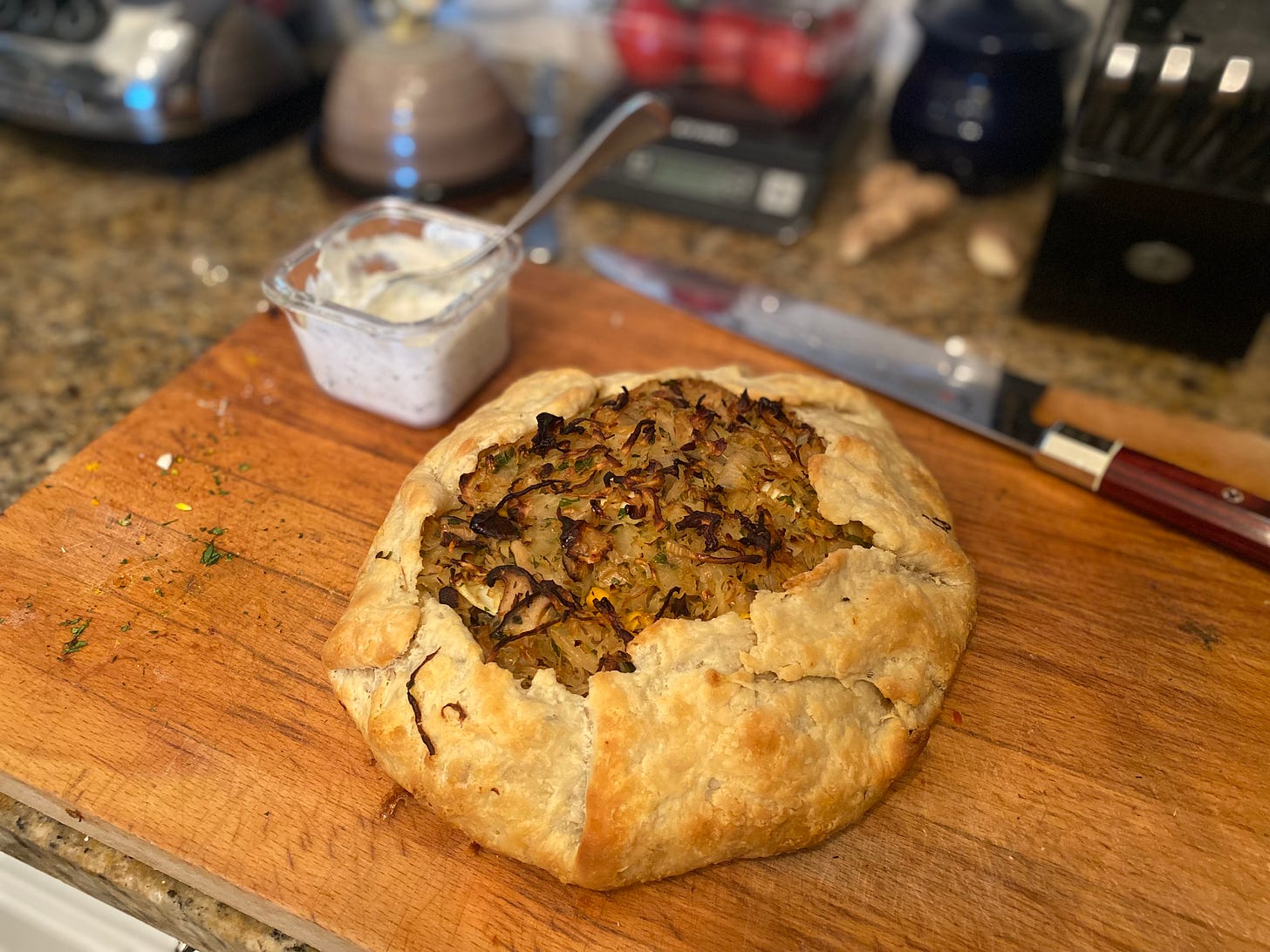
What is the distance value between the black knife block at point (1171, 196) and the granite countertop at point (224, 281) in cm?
20

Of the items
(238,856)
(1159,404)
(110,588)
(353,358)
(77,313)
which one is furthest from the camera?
(77,313)

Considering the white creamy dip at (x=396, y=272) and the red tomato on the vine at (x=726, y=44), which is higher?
the red tomato on the vine at (x=726, y=44)

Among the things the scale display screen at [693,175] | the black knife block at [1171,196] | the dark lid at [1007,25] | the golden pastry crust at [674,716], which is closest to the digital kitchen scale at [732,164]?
the scale display screen at [693,175]

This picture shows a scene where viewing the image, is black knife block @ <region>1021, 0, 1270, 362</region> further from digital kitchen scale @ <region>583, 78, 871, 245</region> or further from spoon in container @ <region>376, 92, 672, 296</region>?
spoon in container @ <region>376, 92, 672, 296</region>

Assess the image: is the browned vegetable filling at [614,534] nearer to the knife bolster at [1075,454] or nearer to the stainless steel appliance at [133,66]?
the knife bolster at [1075,454]

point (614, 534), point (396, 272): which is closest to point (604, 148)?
point (396, 272)

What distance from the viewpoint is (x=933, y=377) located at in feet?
7.76

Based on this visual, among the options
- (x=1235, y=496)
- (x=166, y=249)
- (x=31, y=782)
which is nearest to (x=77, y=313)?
(x=166, y=249)

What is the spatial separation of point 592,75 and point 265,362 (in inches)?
78.1

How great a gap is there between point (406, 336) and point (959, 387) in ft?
4.71

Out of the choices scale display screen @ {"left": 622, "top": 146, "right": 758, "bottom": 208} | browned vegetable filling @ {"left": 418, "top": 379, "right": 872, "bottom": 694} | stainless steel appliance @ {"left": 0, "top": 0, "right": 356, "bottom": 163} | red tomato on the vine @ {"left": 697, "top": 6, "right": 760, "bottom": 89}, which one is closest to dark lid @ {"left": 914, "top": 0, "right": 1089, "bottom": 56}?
red tomato on the vine @ {"left": 697, "top": 6, "right": 760, "bottom": 89}

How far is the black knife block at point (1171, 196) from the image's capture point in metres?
2.21

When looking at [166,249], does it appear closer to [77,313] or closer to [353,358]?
[77,313]

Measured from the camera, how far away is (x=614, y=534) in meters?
1.64
